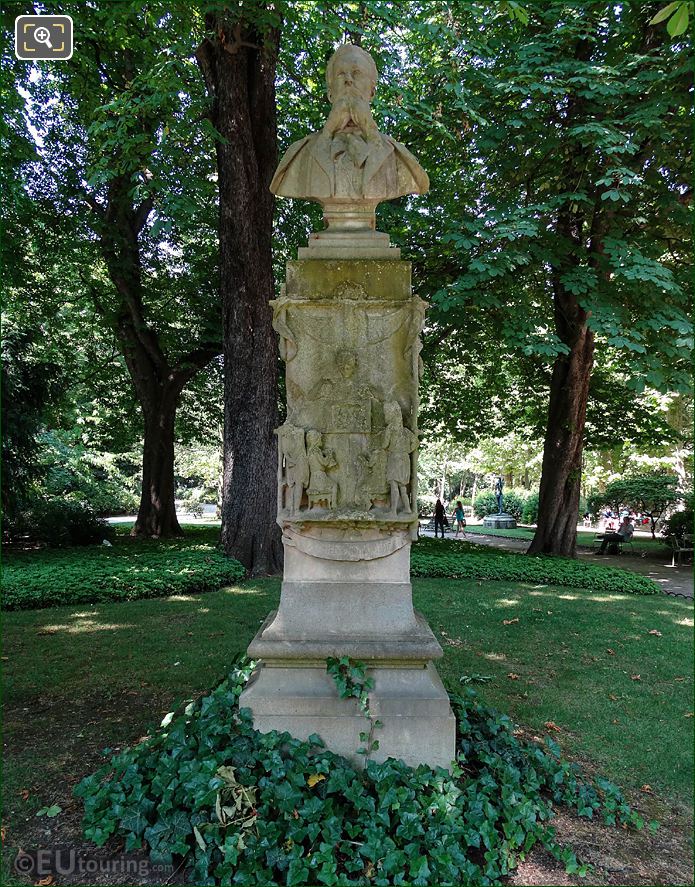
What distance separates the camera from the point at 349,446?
3875mm

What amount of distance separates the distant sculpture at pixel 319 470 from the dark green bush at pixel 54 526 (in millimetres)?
11431

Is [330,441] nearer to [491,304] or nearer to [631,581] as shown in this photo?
[491,304]

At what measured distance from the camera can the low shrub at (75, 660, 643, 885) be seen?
9.25ft

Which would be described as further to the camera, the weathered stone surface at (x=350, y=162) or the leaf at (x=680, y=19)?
the weathered stone surface at (x=350, y=162)

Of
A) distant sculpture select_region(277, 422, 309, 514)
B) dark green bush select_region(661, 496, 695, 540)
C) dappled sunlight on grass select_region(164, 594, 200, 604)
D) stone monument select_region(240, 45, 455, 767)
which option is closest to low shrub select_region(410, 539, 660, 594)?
dappled sunlight on grass select_region(164, 594, 200, 604)

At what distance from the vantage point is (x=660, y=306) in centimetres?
842

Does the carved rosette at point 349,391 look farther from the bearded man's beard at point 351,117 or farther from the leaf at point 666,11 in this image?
the leaf at point 666,11

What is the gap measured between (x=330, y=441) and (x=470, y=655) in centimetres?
369

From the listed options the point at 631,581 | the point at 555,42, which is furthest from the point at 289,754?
the point at 555,42

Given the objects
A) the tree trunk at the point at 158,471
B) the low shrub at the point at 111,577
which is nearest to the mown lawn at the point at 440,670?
the low shrub at the point at 111,577

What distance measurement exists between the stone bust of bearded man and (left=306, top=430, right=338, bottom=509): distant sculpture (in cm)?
173

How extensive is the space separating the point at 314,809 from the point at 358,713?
627 millimetres

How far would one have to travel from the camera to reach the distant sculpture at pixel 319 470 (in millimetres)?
3848

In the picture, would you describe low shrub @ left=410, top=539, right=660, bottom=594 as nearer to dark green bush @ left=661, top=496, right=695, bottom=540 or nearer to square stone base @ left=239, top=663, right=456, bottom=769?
dark green bush @ left=661, top=496, right=695, bottom=540
